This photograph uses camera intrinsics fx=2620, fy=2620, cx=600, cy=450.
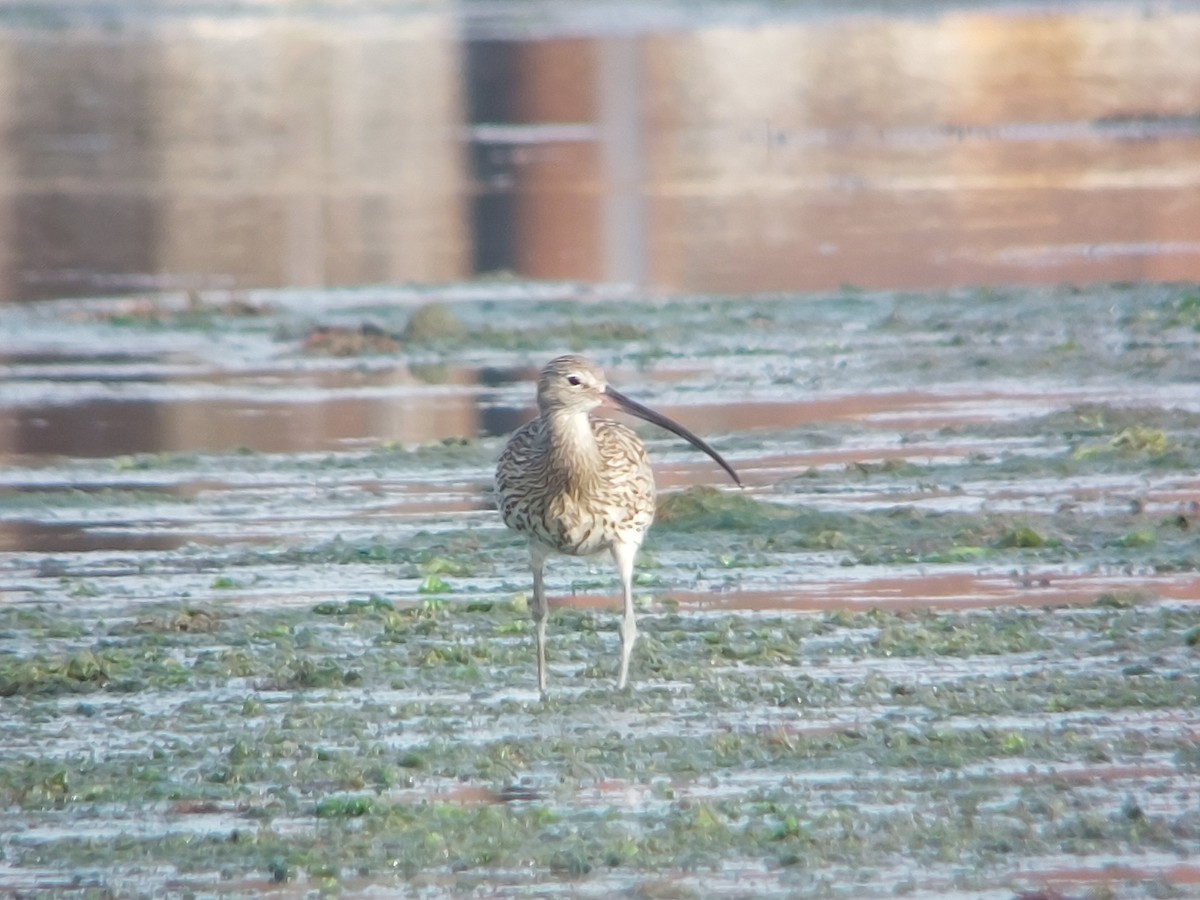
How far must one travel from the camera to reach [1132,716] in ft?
26.6

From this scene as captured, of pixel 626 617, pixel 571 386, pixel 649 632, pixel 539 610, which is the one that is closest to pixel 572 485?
pixel 571 386

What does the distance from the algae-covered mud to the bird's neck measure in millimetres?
691

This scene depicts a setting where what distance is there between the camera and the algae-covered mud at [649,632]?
6996 millimetres

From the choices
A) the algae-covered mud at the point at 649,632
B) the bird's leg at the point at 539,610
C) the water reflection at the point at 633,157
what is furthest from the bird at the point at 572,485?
the water reflection at the point at 633,157

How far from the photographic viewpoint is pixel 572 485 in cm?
938

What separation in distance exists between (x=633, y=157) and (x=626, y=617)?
981 inches

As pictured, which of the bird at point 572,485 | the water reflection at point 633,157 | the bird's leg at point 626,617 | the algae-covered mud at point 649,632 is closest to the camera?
the algae-covered mud at point 649,632

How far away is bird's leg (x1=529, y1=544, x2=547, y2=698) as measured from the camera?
8.92 m

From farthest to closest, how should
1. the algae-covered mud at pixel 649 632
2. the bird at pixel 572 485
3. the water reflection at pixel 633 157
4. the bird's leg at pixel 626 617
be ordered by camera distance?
the water reflection at pixel 633 157 < the bird at pixel 572 485 < the bird's leg at pixel 626 617 < the algae-covered mud at pixel 649 632

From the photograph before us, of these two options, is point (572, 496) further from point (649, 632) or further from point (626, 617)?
point (649, 632)

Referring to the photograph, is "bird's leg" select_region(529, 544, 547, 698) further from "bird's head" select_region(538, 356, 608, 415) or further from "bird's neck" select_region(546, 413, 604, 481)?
"bird's head" select_region(538, 356, 608, 415)

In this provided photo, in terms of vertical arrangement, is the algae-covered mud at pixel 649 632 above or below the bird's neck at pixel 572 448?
below

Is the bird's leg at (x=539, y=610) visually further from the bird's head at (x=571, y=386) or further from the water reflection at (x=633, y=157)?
the water reflection at (x=633, y=157)

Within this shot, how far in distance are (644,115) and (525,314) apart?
2179 cm
